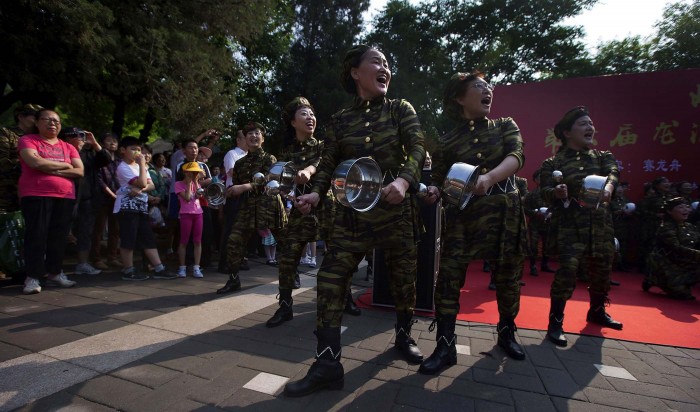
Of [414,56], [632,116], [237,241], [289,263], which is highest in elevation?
[414,56]

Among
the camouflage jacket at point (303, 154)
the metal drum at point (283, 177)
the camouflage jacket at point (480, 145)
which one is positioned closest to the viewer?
the camouflage jacket at point (480, 145)

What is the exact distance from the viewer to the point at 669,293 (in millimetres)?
5719

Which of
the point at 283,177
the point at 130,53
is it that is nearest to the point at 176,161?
the point at 130,53

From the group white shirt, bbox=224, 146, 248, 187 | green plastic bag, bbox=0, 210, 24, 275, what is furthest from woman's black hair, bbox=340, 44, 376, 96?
green plastic bag, bbox=0, 210, 24, 275

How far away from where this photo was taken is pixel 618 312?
4.75 m

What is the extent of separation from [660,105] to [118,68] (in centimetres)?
1246

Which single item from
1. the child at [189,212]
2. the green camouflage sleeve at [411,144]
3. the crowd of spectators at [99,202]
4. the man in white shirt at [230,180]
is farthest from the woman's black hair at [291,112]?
the child at [189,212]

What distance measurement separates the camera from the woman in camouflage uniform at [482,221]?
2828 millimetres

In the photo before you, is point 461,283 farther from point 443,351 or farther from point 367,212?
point 367,212

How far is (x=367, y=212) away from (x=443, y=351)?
1.17 meters

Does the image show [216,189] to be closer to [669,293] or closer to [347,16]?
[669,293]

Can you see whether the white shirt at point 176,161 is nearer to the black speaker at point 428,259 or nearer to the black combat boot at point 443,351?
the black speaker at point 428,259

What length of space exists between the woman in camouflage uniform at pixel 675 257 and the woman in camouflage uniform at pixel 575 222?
106 inches

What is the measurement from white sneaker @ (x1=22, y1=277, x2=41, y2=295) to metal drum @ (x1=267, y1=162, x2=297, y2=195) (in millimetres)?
3324
